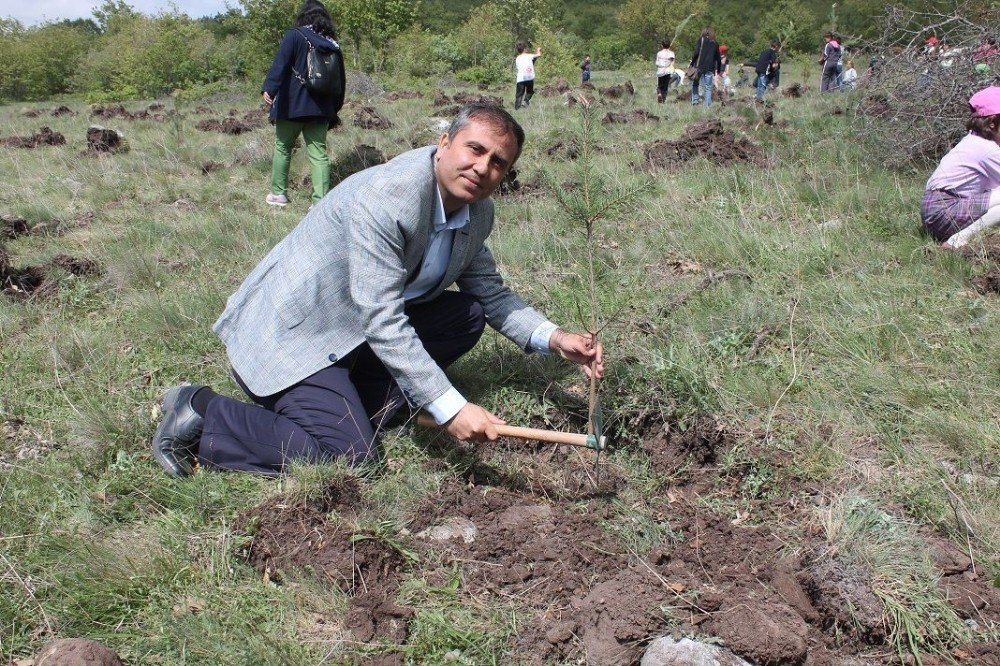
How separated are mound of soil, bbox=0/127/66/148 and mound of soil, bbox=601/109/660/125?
23.3 ft

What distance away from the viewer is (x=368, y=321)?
2.39m

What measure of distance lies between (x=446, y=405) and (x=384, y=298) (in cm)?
42

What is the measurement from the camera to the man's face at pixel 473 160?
91.2 inches

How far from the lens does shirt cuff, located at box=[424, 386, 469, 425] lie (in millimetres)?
2340

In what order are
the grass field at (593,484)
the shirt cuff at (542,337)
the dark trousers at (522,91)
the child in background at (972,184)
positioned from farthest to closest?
the dark trousers at (522,91)
the child in background at (972,184)
the shirt cuff at (542,337)
the grass field at (593,484)

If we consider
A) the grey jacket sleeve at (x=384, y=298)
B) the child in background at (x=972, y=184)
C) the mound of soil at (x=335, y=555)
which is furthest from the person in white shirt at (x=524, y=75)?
the mound of soil at (x=335, y=555)

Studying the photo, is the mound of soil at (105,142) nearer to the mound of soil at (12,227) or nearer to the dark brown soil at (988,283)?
the mound of soil at (12,227)

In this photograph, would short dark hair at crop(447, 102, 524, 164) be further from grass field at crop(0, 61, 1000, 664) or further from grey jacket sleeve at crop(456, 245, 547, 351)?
grey jacket sleeve at crop(456, 245, 547, 351)

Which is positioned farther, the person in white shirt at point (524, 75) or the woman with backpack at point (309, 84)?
the person in white shirt at point (524, 75)

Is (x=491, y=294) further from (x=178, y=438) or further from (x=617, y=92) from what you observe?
(x=617, y=92)

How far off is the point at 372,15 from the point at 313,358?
93.5 ft

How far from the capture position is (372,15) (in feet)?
91.0

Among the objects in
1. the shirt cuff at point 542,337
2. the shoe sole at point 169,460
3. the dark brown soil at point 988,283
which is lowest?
the shoe sole at point 169,460

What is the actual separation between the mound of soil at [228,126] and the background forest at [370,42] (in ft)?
22.8
